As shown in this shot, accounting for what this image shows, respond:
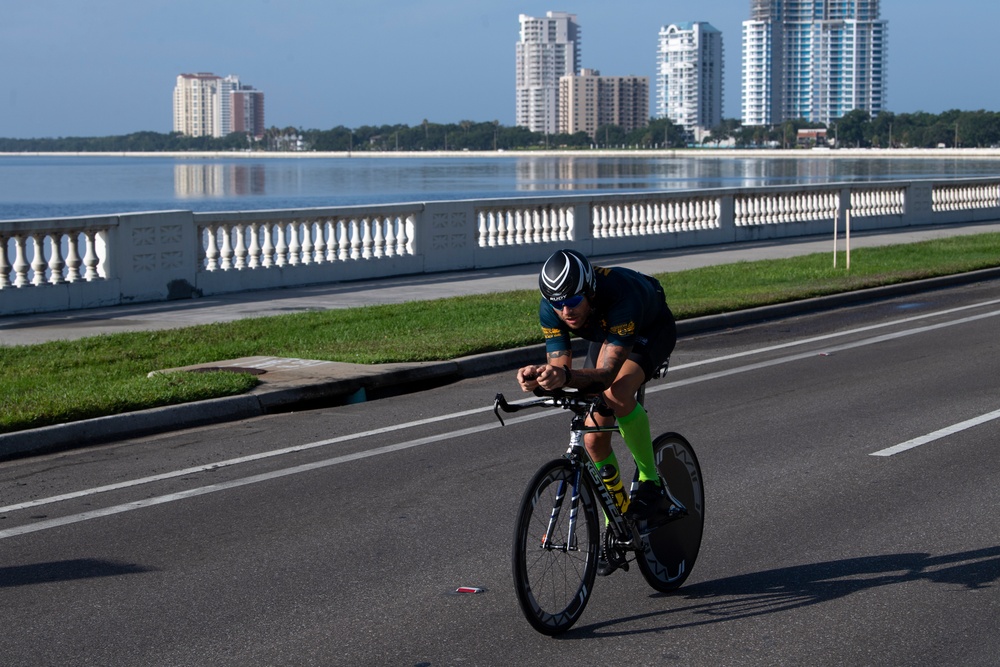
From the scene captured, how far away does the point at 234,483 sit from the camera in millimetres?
8445

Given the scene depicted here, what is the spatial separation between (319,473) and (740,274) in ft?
46.2

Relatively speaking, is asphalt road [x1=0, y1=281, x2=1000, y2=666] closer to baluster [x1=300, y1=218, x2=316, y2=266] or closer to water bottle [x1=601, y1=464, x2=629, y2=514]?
water bottle [x1=601, y1=464, x2=629, y2=514]

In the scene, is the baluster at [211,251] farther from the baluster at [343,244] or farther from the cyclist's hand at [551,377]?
the cyclist's hand at [551,377]

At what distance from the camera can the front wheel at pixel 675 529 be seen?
6.05 meters

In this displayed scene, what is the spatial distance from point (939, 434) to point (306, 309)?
990cm

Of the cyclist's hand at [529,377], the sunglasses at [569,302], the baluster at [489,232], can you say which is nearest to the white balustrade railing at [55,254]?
the baluster at [489,232]

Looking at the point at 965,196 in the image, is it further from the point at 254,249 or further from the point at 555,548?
the point at 555,548

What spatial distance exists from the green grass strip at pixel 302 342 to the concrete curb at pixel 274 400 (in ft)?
0.67

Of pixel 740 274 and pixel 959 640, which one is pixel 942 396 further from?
pixel 740 274

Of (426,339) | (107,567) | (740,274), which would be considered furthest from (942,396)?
(740,274)

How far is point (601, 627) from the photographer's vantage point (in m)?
5.71

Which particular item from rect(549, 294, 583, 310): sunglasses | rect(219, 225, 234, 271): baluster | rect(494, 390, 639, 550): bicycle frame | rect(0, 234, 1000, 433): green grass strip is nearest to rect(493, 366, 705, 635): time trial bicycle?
rect(494, 390, 639, 550): bicycle frame

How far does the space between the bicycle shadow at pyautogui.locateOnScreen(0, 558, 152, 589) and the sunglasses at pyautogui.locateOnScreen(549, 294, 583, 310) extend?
267cm

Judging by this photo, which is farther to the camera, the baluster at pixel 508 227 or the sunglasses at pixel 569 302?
the baluster at pixel 508 227
